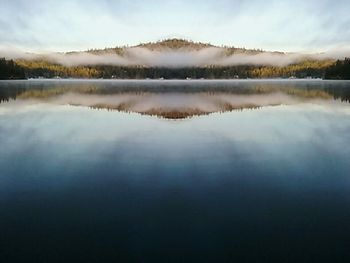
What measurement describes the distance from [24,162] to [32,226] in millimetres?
9351

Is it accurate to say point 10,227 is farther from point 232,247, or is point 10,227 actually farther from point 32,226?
point 232,247

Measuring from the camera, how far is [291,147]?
2469 centimetres

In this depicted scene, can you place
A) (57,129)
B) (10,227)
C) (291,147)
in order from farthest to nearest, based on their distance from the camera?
(57,129) < (291,147) < (10,227)

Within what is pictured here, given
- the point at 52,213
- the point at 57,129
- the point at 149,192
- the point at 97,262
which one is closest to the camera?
the point at 97,262

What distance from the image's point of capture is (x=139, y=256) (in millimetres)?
9914

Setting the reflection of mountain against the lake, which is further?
the reflection of mountain

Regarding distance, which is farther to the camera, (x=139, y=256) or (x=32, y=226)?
(x=32, y=226)

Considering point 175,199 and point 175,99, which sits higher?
point 175,199

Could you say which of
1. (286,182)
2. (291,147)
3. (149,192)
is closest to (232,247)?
(149,192)

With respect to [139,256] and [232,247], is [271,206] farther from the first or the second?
[139,256]

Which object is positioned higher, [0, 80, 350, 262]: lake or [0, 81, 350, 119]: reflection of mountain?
[0, 80, 350, 262]: lake

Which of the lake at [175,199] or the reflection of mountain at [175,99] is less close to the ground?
the lake at [175,199]

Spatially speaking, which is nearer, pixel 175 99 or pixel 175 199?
pixel 175 199

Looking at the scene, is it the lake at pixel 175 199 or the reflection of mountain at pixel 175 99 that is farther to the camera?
the reflection of mountain at pixel 175 99
